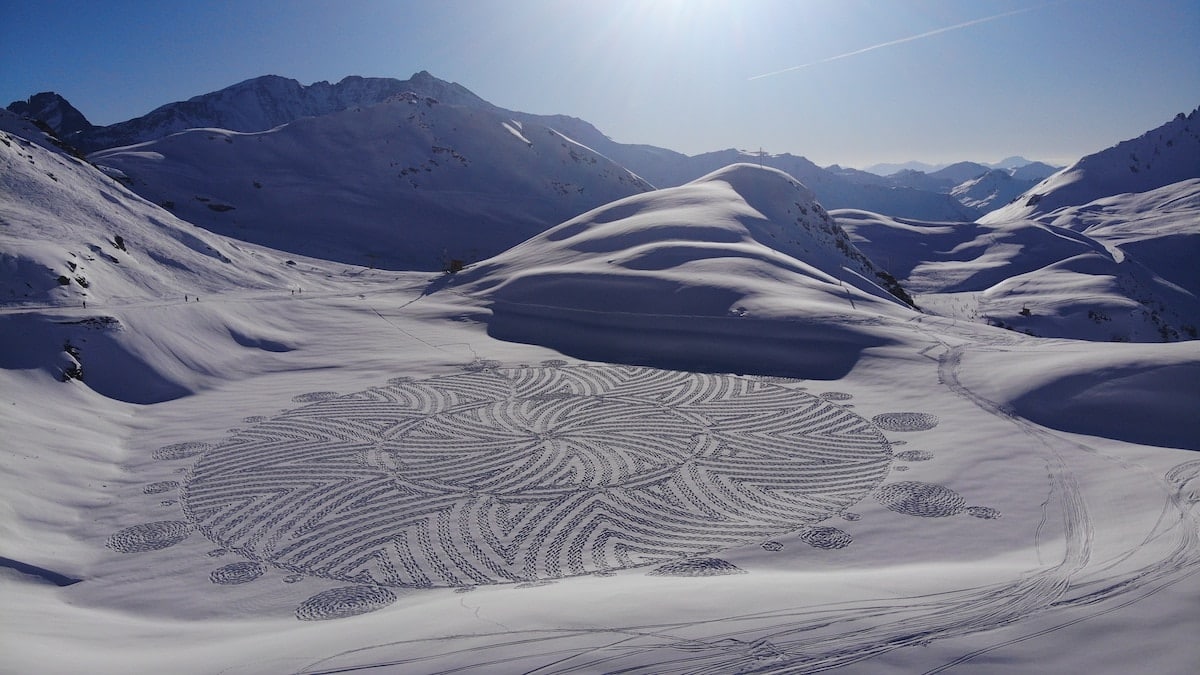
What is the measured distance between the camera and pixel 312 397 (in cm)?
1406

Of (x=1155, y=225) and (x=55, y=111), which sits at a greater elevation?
(x=55, y=111)

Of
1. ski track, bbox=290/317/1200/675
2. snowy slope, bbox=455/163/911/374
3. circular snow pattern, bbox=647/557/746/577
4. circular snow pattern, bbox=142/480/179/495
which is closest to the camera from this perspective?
ski track, bbox=290/317/1200/675

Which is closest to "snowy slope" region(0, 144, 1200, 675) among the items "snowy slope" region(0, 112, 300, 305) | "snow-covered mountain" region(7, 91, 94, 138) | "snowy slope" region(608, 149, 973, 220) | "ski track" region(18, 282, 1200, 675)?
"ski track" region(18, 282, 1200, 675)

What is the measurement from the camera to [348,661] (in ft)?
16.3

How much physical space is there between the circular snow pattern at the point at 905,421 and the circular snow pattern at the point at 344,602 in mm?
9002

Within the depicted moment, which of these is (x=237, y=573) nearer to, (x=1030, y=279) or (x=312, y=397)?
(x=312, y=397)

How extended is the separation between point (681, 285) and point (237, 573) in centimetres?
1563

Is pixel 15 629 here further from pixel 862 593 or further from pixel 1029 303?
pixel 1029 303

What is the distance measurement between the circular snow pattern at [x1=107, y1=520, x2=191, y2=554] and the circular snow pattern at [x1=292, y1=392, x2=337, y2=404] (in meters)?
5.08

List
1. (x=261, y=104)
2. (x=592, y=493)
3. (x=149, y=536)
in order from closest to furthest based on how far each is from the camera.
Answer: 1. (x=149, y=536)
2. (x=592, y=493)
3. (x=261, y=104)

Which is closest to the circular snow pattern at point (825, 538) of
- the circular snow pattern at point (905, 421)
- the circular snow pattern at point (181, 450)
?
the circular snow pattern at point (905, 421)

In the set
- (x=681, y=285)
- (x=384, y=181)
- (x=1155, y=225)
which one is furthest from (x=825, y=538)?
(x=1155, y=225)

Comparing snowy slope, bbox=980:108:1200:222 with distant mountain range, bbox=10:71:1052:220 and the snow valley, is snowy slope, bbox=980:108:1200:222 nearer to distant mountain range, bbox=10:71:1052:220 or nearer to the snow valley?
distant mountain range, bbox=10:71:1052:220

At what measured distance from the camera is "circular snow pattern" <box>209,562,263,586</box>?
7.43m
